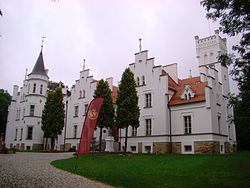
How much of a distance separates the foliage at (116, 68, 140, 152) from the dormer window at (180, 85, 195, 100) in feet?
21.2

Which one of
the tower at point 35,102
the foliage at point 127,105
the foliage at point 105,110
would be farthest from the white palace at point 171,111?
the foliage at point 127,105

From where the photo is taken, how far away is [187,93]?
30.6m

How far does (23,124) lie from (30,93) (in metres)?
5.50

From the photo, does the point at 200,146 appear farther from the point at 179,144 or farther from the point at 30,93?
the point at 30,93

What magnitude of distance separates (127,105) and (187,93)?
7858 mm

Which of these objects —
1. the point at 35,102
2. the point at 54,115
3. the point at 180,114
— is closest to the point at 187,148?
the point at 180,114

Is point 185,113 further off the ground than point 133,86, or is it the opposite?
point 133,86

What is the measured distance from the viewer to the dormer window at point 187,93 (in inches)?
1189

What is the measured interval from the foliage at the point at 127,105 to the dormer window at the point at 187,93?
645 cm

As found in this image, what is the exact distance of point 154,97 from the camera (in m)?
32.5

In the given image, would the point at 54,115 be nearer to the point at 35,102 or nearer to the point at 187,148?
the point at 35,102

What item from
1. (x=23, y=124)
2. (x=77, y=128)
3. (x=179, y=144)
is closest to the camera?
(x=179, y=144)

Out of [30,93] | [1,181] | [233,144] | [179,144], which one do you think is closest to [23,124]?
[30,93]

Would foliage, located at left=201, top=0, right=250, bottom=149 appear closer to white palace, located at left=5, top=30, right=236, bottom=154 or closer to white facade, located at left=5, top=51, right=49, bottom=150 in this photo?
white palace, located at left=5, top=30, right=236, bottom=154
